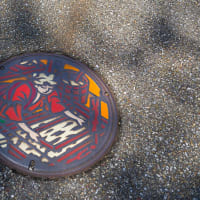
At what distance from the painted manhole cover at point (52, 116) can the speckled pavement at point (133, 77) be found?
0.27 ft

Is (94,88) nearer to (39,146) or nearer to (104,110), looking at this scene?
(104,110)

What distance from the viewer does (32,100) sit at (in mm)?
1701

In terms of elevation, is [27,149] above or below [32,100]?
below

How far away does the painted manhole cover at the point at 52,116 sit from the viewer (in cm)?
152

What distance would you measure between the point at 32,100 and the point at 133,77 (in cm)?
85

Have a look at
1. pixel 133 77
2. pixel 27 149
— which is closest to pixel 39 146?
pixel 27 149

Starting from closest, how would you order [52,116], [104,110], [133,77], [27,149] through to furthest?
[27,149]
[52,116]
[104,110]
[133,77]

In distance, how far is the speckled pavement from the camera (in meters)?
1.50

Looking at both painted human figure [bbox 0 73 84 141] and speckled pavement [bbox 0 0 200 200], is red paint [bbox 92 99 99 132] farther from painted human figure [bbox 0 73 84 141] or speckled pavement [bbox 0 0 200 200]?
speckled pavement [bbox 0 0 200 200]

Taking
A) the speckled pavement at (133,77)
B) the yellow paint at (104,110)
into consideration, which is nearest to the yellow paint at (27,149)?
the speckled pavement at (133,77)

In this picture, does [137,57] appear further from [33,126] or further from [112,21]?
[33,126]

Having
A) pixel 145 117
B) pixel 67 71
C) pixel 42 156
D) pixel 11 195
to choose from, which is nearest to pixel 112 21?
pixel 67 71

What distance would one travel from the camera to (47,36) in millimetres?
2148

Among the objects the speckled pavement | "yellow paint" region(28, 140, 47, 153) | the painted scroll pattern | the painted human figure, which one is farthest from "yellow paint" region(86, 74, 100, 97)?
"yellow paint" region(28, 140, 47, 153)
